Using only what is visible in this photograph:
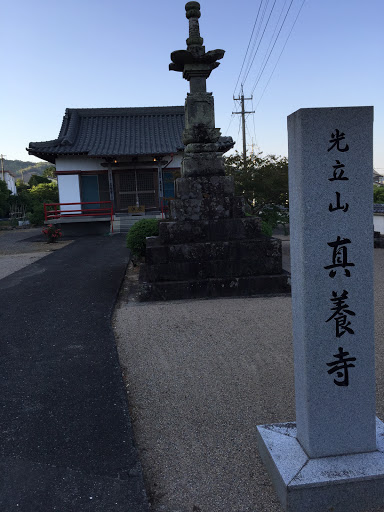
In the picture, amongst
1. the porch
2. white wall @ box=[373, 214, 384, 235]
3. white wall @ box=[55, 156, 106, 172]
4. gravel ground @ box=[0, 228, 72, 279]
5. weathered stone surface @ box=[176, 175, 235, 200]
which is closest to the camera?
weathered stone surface @ box=[176, 175, 235, 200]

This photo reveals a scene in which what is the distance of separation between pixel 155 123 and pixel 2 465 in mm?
22951

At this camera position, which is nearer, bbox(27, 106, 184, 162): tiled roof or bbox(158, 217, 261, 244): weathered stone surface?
bbox(158, 217, 261, 244): weathered stone surface

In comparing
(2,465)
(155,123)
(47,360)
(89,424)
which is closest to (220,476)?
(89,424)

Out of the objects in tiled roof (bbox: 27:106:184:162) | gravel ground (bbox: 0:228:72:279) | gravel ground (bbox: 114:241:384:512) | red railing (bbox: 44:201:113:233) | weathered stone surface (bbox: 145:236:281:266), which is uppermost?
tiled roof (bbox: 27:106:184:162)

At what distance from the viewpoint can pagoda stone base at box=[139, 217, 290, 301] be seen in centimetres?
696

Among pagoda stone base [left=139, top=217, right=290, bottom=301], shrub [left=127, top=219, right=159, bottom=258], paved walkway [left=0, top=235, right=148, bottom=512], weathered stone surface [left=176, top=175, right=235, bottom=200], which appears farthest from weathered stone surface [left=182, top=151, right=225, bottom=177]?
paved walkway [left=0, top=235, right=148, bottom=512]

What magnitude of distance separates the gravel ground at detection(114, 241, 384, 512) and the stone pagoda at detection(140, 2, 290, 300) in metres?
0.72

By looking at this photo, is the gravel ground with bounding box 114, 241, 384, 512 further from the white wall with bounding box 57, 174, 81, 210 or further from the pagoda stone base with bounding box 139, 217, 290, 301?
the white wall with bounding box 57, 174, 81, 210

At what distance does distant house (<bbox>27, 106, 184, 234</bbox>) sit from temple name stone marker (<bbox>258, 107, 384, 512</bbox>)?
17419 millimetres

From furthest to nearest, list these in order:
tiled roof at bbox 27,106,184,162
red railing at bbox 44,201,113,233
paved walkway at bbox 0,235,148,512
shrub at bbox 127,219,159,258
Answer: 1. tiled roof at bbox 27,106,184,162
2. red railing at bbox 44,201,113,233
3. shrub at bbox 127,219,159,258
4. paved walkway at bbox 0,235,148,512

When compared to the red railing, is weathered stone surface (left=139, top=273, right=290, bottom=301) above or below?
below

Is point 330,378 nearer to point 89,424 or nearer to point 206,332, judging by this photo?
point 89,424

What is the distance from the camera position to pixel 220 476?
2.52 m

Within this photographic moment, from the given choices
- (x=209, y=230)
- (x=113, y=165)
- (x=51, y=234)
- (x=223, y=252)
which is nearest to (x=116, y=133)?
(x=113, y=165)
